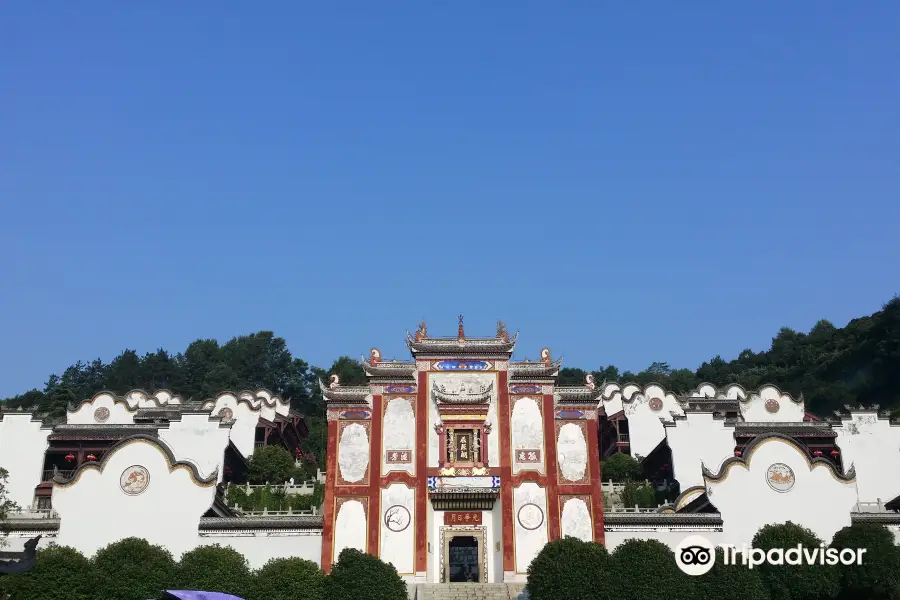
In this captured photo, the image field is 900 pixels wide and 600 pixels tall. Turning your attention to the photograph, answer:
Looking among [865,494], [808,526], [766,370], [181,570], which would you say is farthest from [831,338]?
[181,570]

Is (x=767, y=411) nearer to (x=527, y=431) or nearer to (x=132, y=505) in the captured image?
(x=527, y=431)

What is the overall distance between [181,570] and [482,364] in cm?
1310

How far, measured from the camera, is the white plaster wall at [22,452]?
39.8 m

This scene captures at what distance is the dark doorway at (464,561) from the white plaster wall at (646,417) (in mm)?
16780

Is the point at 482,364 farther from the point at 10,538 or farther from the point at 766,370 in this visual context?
the point at 766,370

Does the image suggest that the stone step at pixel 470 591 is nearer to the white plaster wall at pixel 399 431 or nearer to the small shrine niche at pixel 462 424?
the white plaster wall at pixel 399 431

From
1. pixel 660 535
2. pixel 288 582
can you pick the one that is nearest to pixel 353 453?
pixel 288 582

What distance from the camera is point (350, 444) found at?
30.5 m

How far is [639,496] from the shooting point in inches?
1523

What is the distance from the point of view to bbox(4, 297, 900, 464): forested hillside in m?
64.7

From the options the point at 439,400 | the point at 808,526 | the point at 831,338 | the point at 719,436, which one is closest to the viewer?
the point at 808,526

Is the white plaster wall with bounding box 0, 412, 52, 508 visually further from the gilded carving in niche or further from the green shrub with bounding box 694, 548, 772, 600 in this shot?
the green shrub with bounding box 694, 548, 772, 600

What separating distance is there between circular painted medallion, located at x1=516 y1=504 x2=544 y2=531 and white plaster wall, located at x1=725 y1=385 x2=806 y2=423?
23.2 metres

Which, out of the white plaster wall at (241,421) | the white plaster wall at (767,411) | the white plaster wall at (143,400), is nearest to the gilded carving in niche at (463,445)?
the white plaster wall at (241,421)
